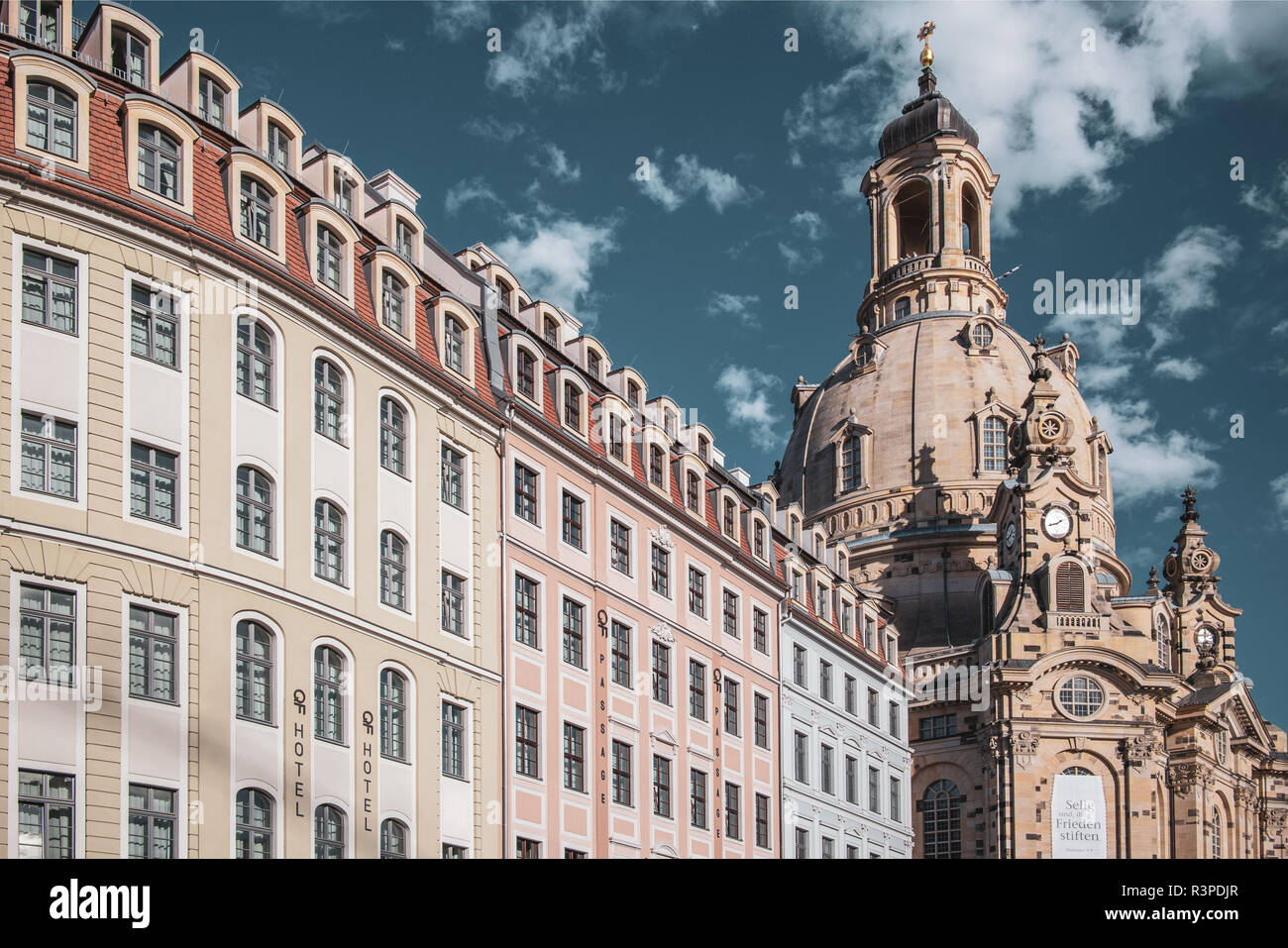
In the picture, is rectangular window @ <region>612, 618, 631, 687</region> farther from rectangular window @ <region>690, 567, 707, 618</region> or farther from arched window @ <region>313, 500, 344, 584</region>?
arched window @ <region>313, 500, 344, 584</region>

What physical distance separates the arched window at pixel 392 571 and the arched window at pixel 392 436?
5.27ft

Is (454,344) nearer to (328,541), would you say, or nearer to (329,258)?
(329,258)

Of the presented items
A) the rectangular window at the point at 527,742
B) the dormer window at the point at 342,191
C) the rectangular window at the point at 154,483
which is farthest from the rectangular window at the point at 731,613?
→ the rectangular window at the point at 154,483

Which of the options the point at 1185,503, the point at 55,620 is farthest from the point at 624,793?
the point at 1185,503

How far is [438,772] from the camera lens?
1580 inches

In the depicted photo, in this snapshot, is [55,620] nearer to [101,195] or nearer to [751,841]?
[101,195]

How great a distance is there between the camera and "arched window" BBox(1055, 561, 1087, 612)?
336ft

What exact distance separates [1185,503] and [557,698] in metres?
96.4

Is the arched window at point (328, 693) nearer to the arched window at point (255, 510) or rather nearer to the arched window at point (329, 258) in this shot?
the arched window at point (255, 510)

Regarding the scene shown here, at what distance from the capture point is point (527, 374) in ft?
157

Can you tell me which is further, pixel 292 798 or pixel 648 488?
pixel 648 488

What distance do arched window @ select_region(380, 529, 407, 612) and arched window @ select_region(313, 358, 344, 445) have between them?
267 centimetres

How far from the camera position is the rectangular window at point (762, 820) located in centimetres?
5584

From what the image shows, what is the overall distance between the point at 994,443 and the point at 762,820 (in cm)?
6823
